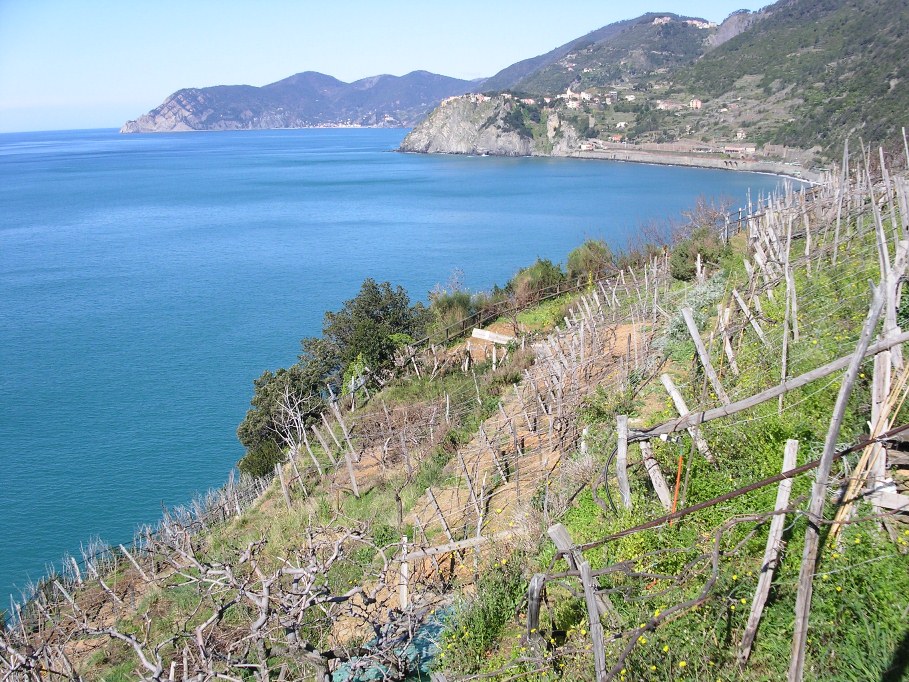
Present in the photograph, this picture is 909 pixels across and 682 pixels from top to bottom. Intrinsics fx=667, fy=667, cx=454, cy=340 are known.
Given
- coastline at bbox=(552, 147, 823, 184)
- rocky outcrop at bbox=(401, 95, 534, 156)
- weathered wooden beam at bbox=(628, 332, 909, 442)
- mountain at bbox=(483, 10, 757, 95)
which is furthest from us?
mountain at bbox=(483, 10, 757, 95)

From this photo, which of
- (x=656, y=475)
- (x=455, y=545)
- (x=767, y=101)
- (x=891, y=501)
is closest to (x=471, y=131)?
(x=767, y=101)

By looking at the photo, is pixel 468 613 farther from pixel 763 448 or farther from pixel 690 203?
pixel 690 203

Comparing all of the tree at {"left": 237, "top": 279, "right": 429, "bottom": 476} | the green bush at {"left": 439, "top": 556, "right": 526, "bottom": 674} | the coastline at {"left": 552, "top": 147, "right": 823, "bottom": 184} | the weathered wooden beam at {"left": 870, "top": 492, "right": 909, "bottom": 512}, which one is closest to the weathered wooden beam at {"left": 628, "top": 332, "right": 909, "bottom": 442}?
the weathered wooden beam at {"left": 870, "top": 492, "right": 909, "bottom": 512}

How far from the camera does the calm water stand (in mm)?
16391

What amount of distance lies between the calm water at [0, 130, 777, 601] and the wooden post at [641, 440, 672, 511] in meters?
12.9

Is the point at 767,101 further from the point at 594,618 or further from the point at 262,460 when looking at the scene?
the point at 594,618

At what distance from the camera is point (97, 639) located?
8664 millimetres

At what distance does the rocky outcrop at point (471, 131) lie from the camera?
359 feet

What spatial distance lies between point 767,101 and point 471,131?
1871 inches

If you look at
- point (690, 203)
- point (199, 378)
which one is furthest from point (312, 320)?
point (690, 203)

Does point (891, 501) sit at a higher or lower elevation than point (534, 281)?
higher

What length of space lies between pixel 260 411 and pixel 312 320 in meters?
12.3

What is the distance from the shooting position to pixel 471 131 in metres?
114

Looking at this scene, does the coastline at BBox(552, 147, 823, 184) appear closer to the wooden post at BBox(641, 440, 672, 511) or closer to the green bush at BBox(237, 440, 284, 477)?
the green bush at BBox(237, 440, 284, 477)
